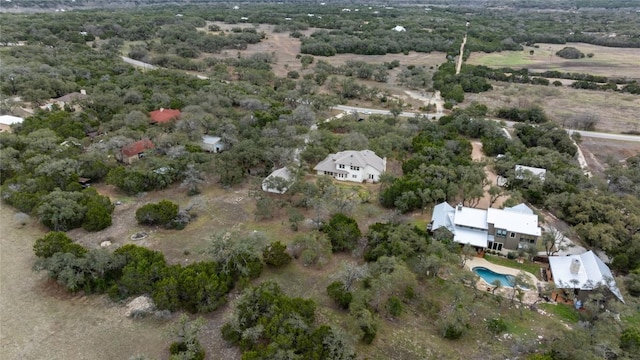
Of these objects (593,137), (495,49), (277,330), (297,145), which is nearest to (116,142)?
(297,145)

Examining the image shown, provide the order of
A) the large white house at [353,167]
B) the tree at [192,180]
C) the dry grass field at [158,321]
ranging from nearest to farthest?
the dry grass field at [158,321], the tree at [192,180], the large white house at [353,167]

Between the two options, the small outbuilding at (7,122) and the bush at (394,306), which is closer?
the bush at (394,306)

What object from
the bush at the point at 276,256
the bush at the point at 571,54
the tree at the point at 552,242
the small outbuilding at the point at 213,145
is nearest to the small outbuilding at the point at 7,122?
the small outbuilding at the point at 213,145

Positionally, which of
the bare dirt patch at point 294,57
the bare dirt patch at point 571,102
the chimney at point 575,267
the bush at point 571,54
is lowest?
the chimney at point 575,267

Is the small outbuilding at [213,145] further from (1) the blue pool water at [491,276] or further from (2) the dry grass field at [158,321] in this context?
(1) the blue pool water at [491,276]

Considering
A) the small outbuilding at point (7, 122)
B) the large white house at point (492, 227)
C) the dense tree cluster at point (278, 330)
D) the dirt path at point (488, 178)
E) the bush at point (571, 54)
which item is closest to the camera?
the dense tree cluster at point (278, 330)

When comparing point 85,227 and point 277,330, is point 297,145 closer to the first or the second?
point 85,227
